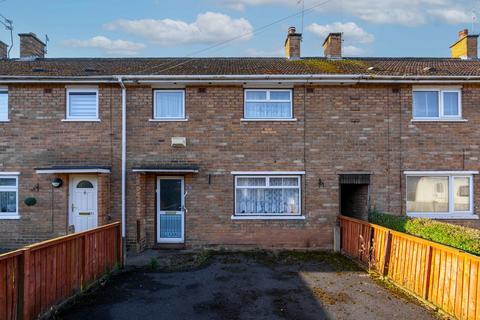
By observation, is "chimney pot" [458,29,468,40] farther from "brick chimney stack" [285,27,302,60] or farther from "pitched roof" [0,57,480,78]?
"brick chimney stack" [285,27,302,60]

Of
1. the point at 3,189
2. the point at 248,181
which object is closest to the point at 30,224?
the point at 3,189

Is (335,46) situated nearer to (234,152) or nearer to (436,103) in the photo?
(436,103)

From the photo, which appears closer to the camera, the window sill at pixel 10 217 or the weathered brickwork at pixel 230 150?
the window sill at pixel 10 217

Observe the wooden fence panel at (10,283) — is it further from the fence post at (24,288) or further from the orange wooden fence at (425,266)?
the orange wooden fence at (425,266)

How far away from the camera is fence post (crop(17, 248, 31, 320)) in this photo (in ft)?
16.1

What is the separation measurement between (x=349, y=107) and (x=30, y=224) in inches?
389

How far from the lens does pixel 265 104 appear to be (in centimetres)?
1073

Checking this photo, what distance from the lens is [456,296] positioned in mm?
5383

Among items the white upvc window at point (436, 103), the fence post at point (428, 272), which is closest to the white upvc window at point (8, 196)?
the fence post at point (428, 272)

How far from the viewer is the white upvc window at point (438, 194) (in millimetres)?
10570

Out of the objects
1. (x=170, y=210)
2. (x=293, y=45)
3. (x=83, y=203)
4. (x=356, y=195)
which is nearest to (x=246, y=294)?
(x=170, y=210)

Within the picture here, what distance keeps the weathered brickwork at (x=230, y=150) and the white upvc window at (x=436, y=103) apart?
229mm

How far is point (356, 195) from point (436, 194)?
2.26 meters

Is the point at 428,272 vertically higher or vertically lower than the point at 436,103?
lower
